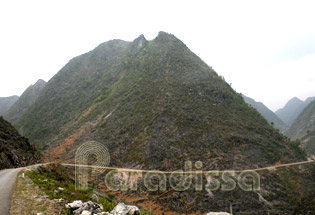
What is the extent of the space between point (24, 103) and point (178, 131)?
212 ft

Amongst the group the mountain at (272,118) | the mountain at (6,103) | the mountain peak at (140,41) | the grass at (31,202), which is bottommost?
the grass at (31,202)

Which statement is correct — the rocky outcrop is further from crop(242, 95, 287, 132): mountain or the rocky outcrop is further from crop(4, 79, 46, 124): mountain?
crop(242, 95, 287, 132): mountain

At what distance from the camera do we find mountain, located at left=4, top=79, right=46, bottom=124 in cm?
6122

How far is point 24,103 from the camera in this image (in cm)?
6662

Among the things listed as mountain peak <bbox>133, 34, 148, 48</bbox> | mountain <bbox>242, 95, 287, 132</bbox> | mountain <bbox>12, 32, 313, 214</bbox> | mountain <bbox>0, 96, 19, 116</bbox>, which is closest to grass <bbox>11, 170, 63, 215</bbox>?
mountain <bbox>12, 32, 313, 214</bbox>

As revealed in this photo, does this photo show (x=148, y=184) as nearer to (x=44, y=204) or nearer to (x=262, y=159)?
(x=262, y=159)

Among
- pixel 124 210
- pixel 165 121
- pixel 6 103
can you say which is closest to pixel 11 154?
pixel 124 210

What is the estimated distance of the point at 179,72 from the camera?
31984mm

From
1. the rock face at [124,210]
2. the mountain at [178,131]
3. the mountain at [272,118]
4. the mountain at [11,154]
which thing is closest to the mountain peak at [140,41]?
the mountain at [178,131]

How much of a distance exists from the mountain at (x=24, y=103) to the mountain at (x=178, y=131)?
21690 mm

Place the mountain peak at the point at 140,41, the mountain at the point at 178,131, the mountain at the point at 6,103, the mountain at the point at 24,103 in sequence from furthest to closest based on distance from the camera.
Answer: the mountain at the point at 6,103
the mountain at the point at 24,103
the mountain peak at the point at 140,41
the mountain at the point at 178,131

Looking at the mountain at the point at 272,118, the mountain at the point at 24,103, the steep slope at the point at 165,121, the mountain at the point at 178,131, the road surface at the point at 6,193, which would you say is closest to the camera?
the road surface at the point at 6,193

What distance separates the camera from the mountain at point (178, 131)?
16.0 meters

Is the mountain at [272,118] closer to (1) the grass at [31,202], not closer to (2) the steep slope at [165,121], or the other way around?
(2) the steep slope at [165,121]
